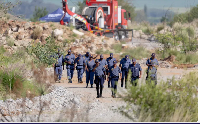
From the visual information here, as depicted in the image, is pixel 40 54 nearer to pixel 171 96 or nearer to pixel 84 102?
pixel 84 102

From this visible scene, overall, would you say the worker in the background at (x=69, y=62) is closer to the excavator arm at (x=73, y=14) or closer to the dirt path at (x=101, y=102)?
the dirt path at (x=101, y=102)

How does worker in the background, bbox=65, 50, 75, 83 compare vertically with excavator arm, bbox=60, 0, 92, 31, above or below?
below

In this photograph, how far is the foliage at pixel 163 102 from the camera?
9.27 m

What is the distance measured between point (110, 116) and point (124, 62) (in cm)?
532

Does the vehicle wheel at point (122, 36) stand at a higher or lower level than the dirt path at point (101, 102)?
higher

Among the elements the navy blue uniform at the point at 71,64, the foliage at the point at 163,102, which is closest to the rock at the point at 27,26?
the navy blue uniform at the point at 71,64

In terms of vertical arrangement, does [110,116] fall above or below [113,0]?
below

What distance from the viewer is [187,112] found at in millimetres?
9508

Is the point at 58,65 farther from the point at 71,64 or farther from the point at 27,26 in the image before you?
the point at 27,26

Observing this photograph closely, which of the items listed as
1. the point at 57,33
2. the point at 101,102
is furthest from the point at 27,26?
the point at 101,102

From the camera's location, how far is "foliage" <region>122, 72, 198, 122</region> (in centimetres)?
927

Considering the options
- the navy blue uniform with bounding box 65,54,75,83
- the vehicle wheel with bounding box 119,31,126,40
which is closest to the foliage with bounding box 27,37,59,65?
the navy blue uniform with bounding box 65,54,75,83

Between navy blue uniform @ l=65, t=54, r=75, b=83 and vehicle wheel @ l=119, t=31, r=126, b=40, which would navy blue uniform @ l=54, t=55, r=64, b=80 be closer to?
navy blue uniform @ l=65, t=54, r=75, b=83

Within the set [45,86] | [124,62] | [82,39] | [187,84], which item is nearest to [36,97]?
[45,86]
